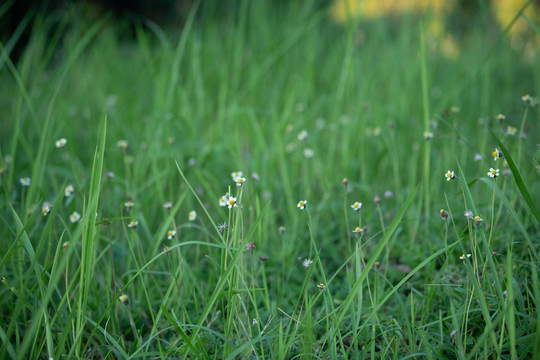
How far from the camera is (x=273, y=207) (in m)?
1.91

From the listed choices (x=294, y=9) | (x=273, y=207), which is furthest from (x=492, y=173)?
(x=294, y=9)

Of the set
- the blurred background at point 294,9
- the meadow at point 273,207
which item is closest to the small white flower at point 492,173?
the meadow at point 273,207

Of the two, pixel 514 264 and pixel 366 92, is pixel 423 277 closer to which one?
→ pixel 514 264

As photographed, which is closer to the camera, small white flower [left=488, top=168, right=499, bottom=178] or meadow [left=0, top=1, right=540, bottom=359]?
meadow [left=0, top=1, right=540, bottom=359]

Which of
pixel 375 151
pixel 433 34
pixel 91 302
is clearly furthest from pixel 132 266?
pixel 433 34

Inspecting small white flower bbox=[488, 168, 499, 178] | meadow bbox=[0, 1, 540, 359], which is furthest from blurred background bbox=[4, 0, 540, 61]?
small white flower bbox=[488, 168, 499, 178]

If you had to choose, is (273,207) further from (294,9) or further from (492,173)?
(294,9)

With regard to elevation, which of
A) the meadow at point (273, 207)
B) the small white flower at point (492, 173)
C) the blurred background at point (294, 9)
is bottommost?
the meadow at point (273, 207)

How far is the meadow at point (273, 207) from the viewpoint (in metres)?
1.09

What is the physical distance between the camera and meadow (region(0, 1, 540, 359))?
109cm

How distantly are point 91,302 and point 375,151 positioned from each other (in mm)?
1634

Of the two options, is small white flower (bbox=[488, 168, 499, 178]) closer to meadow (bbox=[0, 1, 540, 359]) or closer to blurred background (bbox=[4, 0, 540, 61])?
meadow (bbox=[0, 1, 540, 359])

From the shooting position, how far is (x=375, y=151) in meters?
2.36

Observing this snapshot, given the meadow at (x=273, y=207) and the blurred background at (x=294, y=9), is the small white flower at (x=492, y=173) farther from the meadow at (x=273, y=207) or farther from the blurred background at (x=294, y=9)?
the blurred background at (x=294, y=9)
